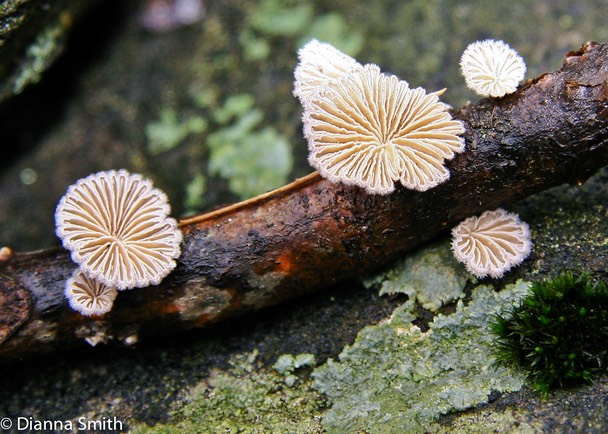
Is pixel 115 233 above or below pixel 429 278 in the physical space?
above

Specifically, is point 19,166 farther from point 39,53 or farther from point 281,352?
point 281,352

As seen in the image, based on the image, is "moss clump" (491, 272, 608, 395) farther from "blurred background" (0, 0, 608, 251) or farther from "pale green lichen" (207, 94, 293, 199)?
"pale green lichen" (207, 94, 293, 199)

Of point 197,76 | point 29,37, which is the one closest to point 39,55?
point 29,37

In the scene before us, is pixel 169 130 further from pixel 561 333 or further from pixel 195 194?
pixel 561 333

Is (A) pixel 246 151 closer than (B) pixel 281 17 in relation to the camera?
Yes

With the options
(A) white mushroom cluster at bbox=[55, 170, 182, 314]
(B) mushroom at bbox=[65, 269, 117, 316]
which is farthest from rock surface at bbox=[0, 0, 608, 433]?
(A) white mushroom cluster at bbox=[55, 170, 182, 314]

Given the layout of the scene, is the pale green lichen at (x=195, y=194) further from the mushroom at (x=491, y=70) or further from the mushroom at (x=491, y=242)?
the mushroom at (x=491, y=70)

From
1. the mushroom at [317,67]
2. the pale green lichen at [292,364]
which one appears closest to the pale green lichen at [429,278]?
the pale green lichen at [292,364]

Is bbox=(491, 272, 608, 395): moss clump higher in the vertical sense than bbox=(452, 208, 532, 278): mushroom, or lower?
lower
